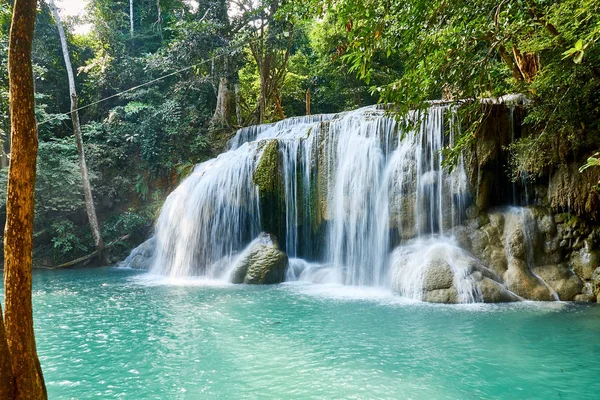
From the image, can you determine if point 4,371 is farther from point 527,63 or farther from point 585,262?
point 527,63

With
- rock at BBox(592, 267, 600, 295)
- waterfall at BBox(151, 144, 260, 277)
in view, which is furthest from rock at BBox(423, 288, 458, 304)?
waterfall at BBox(151, 144, 260, 277)

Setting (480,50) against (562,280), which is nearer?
(480,50)

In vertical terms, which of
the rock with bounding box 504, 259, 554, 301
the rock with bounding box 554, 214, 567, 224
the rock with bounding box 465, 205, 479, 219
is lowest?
the rock with bounding box 504, 259, 554, 301

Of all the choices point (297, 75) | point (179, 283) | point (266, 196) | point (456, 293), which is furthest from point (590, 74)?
point (297, 75)

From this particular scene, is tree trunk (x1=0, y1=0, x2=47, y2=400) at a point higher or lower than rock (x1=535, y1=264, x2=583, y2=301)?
higher

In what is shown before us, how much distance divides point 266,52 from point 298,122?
456 centimetres

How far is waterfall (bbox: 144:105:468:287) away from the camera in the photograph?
30.6 feet

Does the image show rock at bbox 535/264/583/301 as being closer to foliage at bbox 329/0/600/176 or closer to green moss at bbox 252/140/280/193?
→ foliage at bbox 329/0/600/176

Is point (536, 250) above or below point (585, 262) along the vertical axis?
above

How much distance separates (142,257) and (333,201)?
6.98 meters

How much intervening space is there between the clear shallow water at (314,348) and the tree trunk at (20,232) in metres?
1.89

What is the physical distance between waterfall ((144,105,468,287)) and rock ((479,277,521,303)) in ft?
6.20

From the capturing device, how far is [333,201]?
1053 cm

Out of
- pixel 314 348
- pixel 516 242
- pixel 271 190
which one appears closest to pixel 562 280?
pixel 516 242
